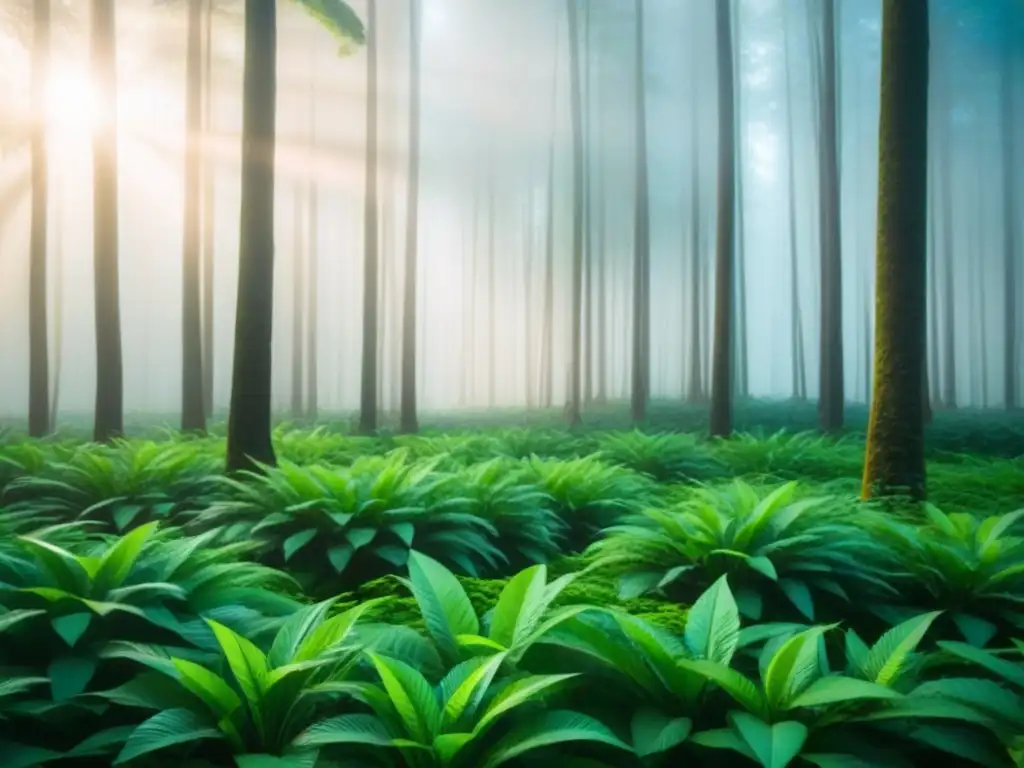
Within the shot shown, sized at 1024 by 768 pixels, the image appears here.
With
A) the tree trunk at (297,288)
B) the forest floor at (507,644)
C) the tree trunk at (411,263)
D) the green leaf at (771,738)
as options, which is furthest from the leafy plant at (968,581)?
the tree trunk at (297,288)

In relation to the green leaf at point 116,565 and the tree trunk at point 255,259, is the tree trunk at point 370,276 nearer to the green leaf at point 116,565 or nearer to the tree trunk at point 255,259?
the tree trunk at point 255,259

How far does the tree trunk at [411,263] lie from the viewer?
15961mm

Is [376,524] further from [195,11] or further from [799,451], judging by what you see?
[195,11]

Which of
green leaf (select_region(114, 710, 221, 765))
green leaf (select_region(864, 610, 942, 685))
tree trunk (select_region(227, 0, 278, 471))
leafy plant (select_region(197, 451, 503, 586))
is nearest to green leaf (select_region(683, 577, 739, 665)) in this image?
green leaf (select_region(864, 610, 942, 685))

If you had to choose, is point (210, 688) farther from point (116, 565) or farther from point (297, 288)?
point (297, 288)

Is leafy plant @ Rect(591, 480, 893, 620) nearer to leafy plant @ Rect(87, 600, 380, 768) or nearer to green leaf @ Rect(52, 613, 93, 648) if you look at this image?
leafy plant @ Rect(87, 600, 380, 768)

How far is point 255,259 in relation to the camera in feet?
22.5

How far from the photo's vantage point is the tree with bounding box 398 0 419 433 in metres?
16.0

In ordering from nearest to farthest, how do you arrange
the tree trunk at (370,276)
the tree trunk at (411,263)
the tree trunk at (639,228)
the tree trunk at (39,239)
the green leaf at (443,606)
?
the green leaf at (443,606) < the tree trunk at (39,239) < the tree trunk at (370,276) < the tree trunk at (411,263) < the tree trunk at (639,228)

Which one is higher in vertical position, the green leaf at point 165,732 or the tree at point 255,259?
the tree at point 255,259

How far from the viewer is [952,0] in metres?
22.2

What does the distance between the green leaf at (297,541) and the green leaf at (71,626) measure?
5.63 feet

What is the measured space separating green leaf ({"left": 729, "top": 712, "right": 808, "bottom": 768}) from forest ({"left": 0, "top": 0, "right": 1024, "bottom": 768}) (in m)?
0.01

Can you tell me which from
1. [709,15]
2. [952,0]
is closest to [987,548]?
[952,0]
